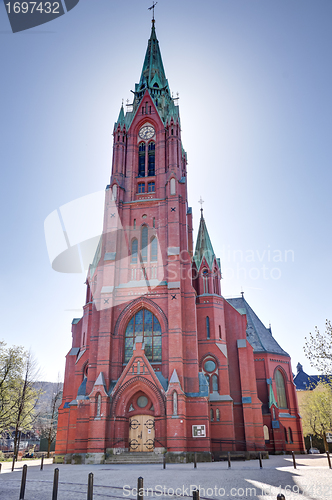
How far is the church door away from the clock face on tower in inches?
1109

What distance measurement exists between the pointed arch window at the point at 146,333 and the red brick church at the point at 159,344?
0.09m

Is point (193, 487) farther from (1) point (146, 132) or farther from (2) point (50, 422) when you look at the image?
(2) point (50, 422)

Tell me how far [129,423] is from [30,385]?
14.0 metres

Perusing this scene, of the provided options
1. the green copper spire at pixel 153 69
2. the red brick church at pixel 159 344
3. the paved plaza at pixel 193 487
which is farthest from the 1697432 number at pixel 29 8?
the green copper spire at pixel 153 69

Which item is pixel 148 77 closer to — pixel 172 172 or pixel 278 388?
pixel 172 172

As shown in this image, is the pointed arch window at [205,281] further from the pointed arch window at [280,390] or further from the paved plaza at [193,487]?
the paved plaza at [193,487]

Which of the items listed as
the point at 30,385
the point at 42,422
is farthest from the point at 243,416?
the point at 42,422

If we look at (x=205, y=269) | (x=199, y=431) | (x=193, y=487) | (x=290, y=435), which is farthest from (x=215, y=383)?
(x=193, y=487)

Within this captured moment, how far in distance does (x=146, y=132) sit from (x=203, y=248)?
14.3m

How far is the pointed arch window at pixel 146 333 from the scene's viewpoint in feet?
106

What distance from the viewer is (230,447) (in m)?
31.3

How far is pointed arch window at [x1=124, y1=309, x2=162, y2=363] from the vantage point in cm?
3238

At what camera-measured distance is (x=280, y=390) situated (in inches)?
1623

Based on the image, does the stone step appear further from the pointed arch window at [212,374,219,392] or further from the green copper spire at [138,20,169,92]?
the green copper spire at [138,20,169,92]
